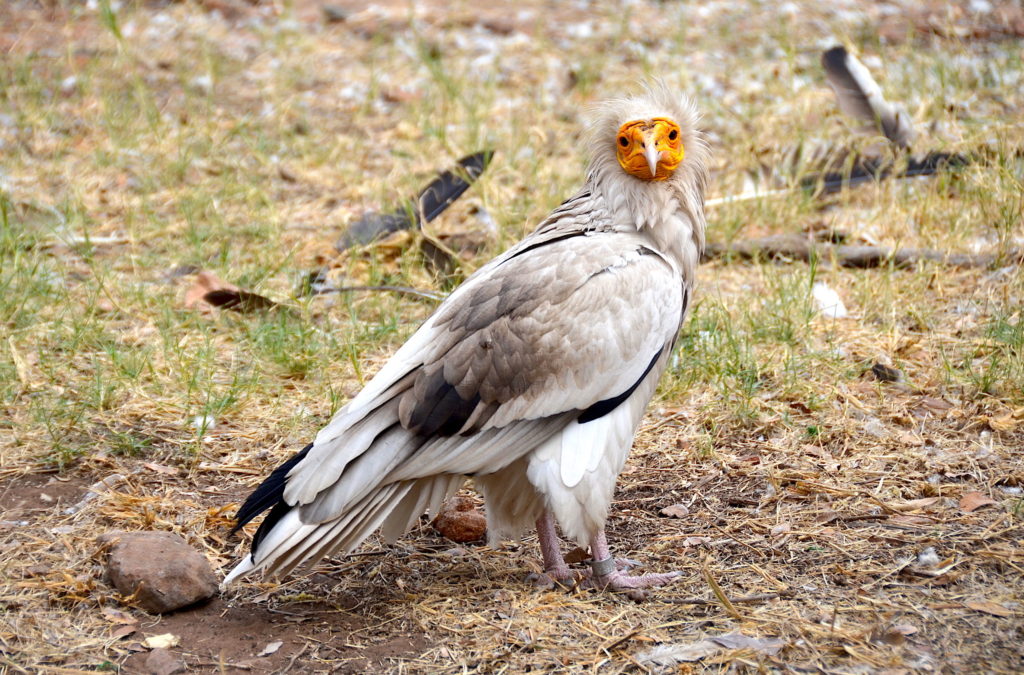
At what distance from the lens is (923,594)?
277cm

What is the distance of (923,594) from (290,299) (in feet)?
9.26

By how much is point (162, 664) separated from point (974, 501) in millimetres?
2309

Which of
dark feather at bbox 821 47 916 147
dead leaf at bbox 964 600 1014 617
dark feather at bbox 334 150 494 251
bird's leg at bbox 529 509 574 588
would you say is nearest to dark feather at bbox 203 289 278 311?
dark feather at bbox 334 150 494 251

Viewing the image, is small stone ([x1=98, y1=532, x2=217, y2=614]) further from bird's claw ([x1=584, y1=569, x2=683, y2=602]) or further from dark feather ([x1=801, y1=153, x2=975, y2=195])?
dark feather ([x1=801, y1=153, x2=975, y2=195])

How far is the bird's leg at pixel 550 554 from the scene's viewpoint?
3074 millimetres

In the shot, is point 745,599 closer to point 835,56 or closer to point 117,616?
point 117,616

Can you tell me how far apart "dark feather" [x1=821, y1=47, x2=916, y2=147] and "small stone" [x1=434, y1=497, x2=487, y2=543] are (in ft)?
11.0

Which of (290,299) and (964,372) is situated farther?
(290,299)

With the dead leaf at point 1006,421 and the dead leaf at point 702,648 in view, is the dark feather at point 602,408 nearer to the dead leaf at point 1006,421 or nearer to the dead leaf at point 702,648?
the dead leaf at point 702,648

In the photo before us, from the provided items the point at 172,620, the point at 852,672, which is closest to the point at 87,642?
the point at 172,620

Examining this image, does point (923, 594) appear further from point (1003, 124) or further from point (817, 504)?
point (1003, 124)

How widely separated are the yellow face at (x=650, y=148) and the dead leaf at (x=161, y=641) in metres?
1.78

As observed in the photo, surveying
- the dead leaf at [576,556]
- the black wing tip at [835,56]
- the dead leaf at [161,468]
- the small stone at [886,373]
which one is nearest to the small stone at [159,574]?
the dead leaf at [161,468]

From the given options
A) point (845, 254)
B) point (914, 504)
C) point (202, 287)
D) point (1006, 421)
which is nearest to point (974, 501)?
point (914, 504)
